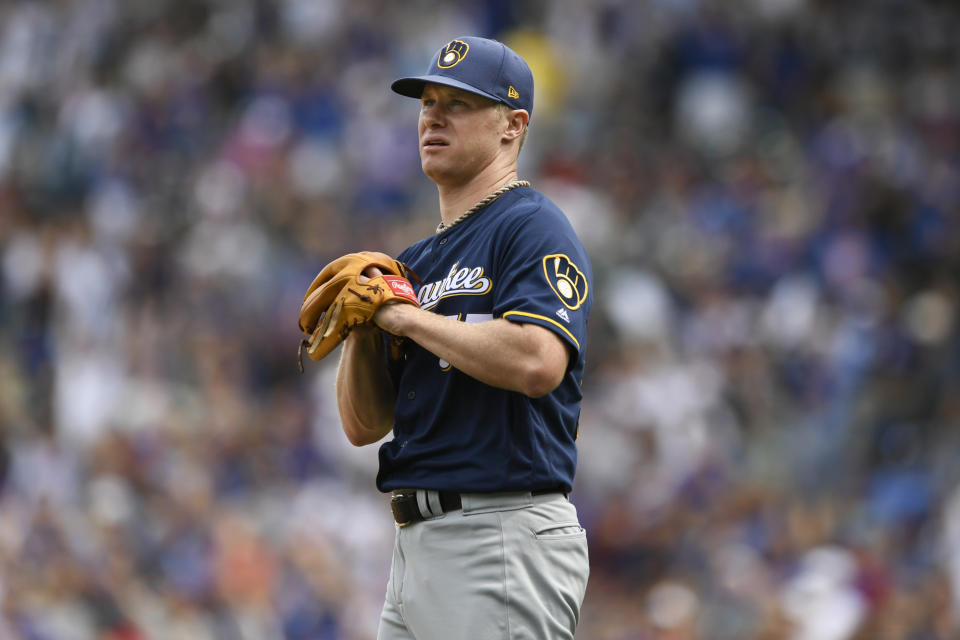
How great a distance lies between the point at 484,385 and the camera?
10.6 ft

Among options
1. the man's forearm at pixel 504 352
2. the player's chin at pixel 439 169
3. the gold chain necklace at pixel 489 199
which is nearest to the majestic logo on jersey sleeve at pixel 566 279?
the man's forearm at pixel 504 352

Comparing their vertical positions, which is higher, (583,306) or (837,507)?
(583,306)

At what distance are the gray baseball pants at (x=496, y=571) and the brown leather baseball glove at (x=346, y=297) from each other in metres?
0.46

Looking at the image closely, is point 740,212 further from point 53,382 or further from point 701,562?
point 53,382

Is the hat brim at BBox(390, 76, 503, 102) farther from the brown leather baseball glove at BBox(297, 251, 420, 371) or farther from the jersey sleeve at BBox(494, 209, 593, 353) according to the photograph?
the brown leather baseball glove at BBox(297, 251, 420, 371)

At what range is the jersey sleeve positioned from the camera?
3.10 metres

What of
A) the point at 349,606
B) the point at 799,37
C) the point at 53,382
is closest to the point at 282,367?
the point at 53,382

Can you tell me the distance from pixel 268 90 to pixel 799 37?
5175mm

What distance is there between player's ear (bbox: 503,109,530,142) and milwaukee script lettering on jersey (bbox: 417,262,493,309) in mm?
384

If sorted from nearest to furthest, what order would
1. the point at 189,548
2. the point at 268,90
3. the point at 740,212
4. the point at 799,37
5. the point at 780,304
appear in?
the point at 189,548, the point at 780,304, the point at 740,212, the point at 799,37, the point at 268,90

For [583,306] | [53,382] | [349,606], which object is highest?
[583,306]

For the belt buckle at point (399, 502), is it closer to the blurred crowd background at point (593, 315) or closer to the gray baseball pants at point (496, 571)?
the gray baseball pants at point (496, 571)

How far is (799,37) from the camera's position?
1212 cm

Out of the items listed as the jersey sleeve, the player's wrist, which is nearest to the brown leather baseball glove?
the player's wrist
